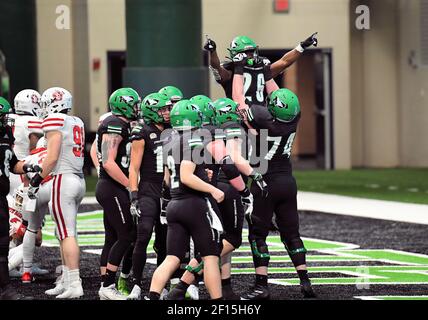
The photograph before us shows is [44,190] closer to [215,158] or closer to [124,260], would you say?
[124,260]

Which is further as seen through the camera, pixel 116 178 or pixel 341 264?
pixel 341 264

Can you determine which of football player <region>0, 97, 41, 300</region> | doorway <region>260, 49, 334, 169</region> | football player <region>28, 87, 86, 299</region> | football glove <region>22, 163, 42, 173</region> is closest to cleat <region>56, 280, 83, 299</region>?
football player <region>28, 87, 86, 299</region>

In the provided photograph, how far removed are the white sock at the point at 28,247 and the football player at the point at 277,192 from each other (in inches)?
93.7

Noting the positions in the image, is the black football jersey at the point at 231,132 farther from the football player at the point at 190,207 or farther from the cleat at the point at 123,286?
the cleat at the point at 123,286

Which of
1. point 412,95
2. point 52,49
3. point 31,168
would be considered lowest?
point 31,168

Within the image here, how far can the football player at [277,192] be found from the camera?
11.0 meters

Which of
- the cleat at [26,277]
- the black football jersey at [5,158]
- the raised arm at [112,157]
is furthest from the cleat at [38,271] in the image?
the black football jersey at [5,158]

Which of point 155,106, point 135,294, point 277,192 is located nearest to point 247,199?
point 277,192

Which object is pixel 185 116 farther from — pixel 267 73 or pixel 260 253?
pixel 267 73

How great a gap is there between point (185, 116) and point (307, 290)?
2179mm

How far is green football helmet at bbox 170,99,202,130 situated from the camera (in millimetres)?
Answer: 9758

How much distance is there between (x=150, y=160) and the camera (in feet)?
35.7
